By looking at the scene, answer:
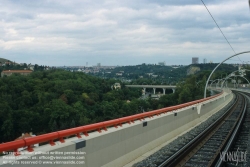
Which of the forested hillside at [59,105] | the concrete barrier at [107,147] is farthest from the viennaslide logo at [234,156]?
the forested hillside at [59,105]

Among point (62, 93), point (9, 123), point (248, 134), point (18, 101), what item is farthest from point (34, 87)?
point (248, 134)

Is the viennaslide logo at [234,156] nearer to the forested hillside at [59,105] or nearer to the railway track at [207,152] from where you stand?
the railway track at [207,152]

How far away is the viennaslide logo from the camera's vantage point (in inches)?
395

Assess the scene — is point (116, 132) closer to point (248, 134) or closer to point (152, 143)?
point (152, 143)

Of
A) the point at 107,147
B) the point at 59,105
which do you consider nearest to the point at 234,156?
the point at 107,147

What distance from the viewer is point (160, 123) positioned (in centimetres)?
1230

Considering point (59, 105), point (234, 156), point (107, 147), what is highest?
point (107, 147)

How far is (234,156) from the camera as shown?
35.0ft

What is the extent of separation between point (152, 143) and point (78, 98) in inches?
4236

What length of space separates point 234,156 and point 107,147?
522cm

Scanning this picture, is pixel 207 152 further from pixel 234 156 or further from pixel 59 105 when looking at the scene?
pixel 59 105

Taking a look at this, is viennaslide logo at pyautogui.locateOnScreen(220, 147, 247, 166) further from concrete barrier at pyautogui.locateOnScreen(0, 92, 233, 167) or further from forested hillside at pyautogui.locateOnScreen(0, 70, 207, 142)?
forested hillside at pyautogui.locateOnScreen(0, 70, 207, 142)

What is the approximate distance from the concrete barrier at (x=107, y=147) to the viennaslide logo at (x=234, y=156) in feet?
8.39

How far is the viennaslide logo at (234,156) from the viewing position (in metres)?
10.0
